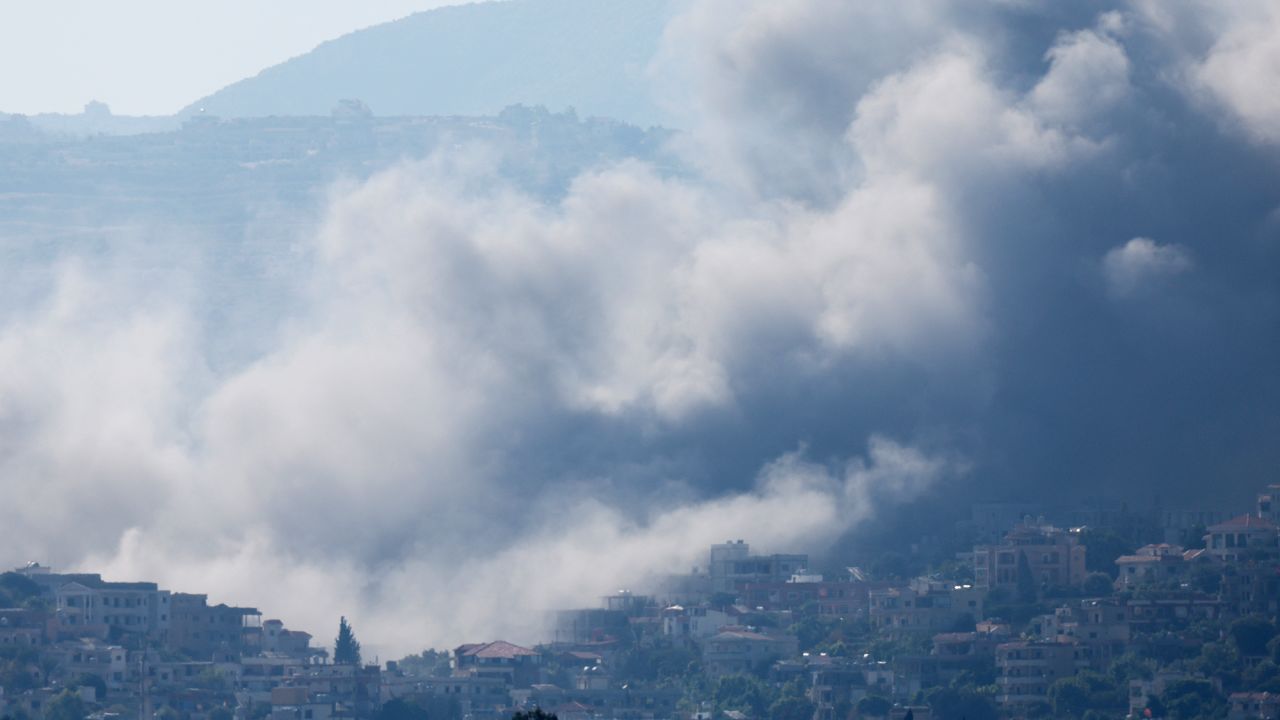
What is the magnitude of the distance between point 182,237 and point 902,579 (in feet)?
355

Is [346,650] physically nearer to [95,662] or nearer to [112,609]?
[95,662]

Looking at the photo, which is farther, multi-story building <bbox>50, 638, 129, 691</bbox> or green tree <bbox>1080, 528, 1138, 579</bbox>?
green tree <bbox>1080, 528, 1138, 579</bbox>

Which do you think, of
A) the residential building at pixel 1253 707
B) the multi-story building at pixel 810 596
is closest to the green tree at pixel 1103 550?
the multi-story building at pixel 810 596

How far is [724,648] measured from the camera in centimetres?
8594

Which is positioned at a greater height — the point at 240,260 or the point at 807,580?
the point at 240,260

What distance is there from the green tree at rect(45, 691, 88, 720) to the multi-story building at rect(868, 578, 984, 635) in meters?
21.2

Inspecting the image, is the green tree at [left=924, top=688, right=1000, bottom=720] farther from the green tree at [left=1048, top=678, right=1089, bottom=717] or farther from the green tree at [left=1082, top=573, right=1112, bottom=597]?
the green tree at [left=1082, top=573, right=1112, bottom=597]

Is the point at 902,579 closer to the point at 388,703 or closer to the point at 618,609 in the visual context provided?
the point at 618,609

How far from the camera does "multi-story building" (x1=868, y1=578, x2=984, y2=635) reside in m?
86.9

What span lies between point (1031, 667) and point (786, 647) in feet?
→ 30.3

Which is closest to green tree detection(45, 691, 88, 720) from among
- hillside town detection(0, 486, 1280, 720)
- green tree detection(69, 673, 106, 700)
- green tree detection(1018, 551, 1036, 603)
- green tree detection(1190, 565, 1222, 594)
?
hillside town detection(0, 486, 1280, 720)

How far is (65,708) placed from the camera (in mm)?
73125

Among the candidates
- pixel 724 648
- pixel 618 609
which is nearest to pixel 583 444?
pixel 618 609

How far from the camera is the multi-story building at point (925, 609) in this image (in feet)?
285
